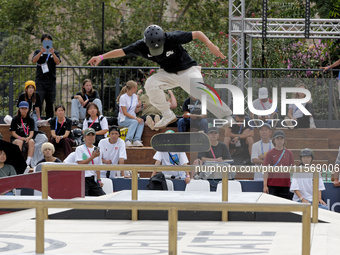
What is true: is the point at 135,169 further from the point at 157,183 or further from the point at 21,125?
the point at 21,125

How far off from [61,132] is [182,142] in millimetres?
4366

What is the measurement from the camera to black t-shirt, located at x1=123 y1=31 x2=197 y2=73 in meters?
6.73

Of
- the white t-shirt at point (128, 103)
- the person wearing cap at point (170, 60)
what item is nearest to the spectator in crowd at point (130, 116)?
the white t-shirt at point (128, 103)

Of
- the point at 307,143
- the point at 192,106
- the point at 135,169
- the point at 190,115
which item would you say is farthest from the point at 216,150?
the point at 307,143

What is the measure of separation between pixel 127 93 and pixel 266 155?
394 centimetres

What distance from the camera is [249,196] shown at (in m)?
7.85

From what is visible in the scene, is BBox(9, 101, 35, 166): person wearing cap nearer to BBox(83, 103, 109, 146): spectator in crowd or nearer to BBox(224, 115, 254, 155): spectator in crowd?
BBox(83, 103, 109, 146): spectator in crowd

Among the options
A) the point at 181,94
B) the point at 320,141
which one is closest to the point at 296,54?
the point at 181,94

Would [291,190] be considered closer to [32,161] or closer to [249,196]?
[249,196]

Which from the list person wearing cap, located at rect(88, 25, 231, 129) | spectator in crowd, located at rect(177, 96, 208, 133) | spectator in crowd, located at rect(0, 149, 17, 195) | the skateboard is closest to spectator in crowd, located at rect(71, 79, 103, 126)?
spectator in crowd, located at rect(177, 96, 208, 133)

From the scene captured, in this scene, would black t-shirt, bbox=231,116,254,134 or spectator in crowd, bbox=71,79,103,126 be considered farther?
spectator in crowd, bbox=71,79,103,126

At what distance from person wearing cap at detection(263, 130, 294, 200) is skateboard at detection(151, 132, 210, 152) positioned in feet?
5.35

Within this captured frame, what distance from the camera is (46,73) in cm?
1284

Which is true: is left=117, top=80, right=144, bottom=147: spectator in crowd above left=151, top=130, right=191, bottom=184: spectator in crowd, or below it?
above
